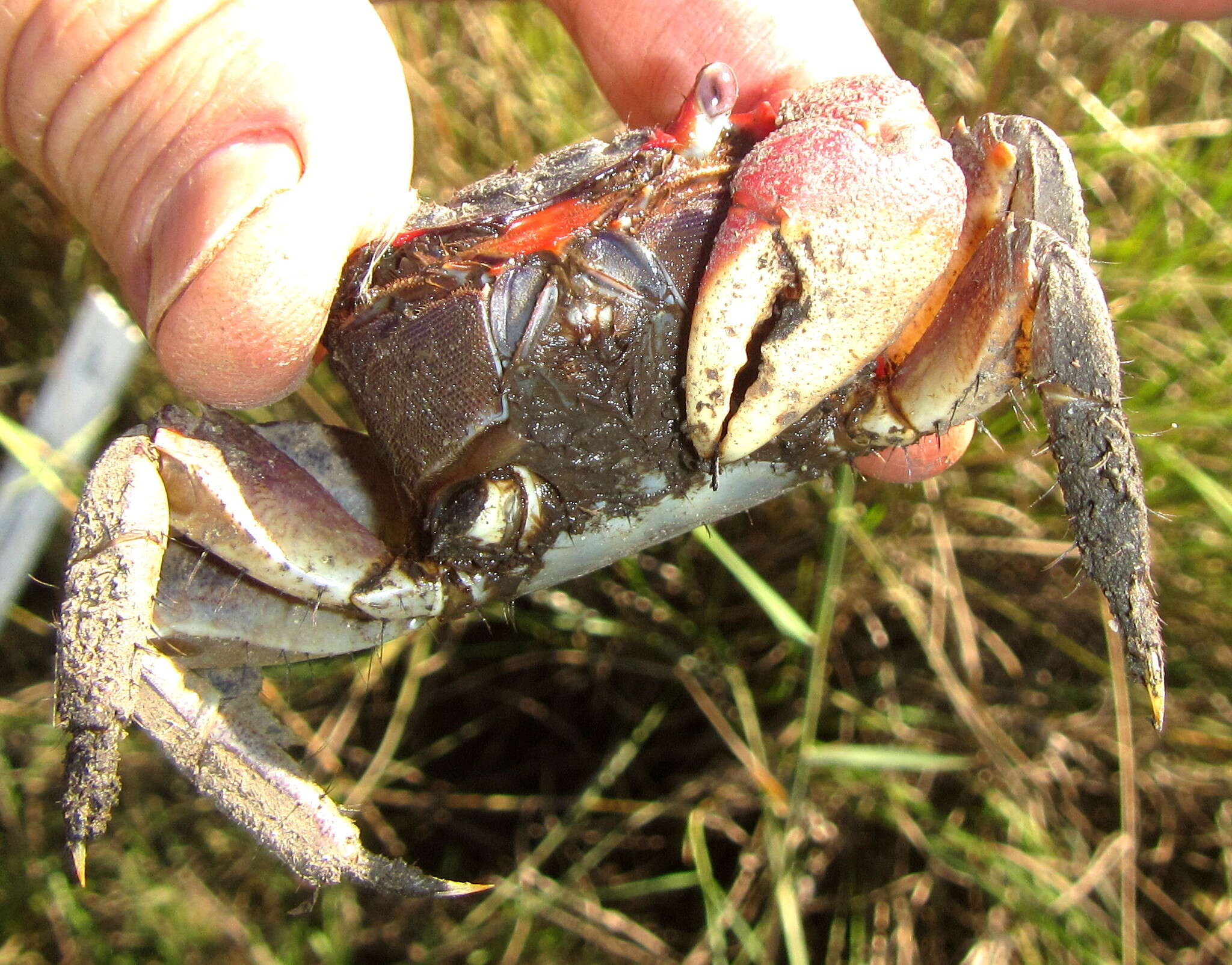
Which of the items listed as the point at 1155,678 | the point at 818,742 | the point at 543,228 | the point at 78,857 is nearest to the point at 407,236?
the point at 543,228

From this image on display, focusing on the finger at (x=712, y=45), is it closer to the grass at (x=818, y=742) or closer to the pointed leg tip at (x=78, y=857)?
the grass at (x=818, y=742)

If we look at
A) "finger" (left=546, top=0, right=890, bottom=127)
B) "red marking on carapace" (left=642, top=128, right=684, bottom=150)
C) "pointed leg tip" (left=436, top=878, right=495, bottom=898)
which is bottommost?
"pointed leg tip" (left=436, top=878, right=495, bottom=898)

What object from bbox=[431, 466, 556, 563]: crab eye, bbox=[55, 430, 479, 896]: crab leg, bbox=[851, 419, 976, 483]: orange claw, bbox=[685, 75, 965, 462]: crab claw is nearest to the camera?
bbox=[685, 75, 965, 462]: crab claw

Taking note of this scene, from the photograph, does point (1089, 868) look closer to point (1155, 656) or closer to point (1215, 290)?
point (1155, 656)

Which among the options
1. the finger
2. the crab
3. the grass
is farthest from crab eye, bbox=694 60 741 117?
the grass

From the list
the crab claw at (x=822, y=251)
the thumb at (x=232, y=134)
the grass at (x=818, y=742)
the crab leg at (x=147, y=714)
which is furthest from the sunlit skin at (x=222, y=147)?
the grass at (x=818, y=742)

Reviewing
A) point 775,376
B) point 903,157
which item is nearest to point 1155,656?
point 775,376

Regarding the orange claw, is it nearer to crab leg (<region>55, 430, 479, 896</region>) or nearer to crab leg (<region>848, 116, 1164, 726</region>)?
crab leg (<region>848, 116, 1164, 726</region>)
